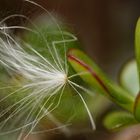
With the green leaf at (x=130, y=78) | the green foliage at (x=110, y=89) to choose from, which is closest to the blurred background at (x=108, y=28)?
the green leaf at (x=130, y=78)

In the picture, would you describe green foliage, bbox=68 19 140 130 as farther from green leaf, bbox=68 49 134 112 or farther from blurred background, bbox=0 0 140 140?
blurred background, bbox=0 0 140 140

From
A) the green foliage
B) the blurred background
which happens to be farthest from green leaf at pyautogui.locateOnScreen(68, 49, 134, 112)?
the blurred background

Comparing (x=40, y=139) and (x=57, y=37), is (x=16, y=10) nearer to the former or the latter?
(x=57, y=37)

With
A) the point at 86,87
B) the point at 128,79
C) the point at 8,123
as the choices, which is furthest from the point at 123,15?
the point at 8,123

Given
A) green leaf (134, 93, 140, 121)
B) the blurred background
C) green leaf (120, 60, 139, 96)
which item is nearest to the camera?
green leaf (134, 93, 140, 121)

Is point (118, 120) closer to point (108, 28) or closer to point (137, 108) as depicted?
point (137, 108)
